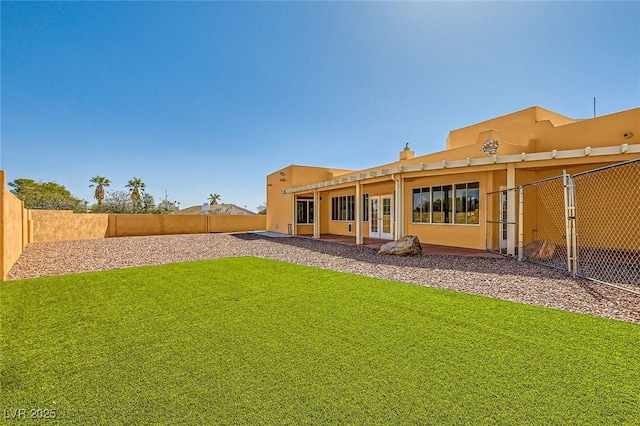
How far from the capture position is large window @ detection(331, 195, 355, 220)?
17547mm

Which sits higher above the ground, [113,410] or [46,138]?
[46,138]

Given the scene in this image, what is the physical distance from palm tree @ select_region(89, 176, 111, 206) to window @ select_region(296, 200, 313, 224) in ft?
74.5

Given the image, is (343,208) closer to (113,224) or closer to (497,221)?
(497,221)

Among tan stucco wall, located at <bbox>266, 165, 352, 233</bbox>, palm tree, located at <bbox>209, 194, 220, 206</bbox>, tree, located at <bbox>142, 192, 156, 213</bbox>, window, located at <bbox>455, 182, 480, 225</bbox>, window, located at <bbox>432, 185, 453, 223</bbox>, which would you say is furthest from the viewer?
palm tree, located at <bbox>209, 194, 220, 206</bbox>

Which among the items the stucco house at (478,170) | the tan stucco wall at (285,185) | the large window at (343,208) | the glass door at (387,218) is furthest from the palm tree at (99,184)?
the glass door at (387,218)

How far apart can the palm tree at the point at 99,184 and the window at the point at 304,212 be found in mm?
22706

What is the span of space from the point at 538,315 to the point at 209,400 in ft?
13.8

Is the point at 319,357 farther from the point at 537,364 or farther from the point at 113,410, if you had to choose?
the point at 537,364

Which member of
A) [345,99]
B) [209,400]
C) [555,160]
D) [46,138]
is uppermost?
[345,99]

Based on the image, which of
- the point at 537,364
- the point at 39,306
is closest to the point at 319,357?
the point at 537,364

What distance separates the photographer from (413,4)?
A: 9.43 meters

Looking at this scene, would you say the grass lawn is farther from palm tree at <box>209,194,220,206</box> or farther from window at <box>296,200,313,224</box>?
palm tree at <box>209,194,220,206</box>

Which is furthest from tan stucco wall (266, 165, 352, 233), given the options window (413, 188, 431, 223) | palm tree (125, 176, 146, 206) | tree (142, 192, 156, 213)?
palm tree (125, 176, 146, 206)

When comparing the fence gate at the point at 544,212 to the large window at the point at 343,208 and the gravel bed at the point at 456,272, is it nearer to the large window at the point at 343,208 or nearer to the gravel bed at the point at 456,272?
the gravel bed at the point at 456,272
